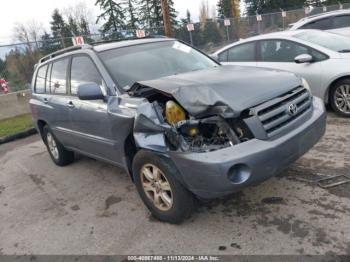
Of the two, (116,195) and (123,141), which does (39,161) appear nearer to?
(116,195)

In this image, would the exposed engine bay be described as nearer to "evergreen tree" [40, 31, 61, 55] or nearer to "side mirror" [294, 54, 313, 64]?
"side mirror" [294, 54, 313, 64]

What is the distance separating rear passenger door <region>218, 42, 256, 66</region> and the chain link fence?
220 centimetres

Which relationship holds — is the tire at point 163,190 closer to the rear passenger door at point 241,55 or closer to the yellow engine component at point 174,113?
the yellow engine component at point 174,113

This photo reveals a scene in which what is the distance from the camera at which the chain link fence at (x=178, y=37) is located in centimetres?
1316

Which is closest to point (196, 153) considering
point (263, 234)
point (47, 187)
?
point (263, 234)

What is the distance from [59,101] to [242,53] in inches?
155

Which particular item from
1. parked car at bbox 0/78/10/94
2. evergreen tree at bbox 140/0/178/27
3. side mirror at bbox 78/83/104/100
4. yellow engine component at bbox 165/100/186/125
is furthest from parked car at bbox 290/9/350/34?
evergreen tree at bbox 140/0/178/27

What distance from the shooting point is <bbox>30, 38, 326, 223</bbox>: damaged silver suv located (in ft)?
9.91

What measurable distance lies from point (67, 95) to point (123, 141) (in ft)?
5.32

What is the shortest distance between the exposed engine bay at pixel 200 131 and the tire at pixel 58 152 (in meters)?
3.13

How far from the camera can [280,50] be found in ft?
22.3

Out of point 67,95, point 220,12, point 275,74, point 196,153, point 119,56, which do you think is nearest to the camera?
point 196,153

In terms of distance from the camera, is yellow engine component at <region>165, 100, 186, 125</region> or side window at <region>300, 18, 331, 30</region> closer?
yellow engine component at <region>165, 100, 186, 125</region>

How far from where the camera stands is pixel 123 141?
3859mm
